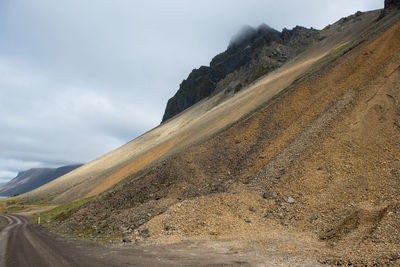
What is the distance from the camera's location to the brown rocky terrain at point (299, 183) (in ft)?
33.3

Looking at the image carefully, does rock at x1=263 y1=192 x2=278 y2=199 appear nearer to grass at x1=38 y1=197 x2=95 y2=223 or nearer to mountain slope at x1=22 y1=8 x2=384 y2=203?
mountain slope at x1=22 y1=8 x2=384 y2=203

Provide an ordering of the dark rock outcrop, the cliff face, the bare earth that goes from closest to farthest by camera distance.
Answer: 1. the bare earth
2. the dark rock outcrop
3. the cliff face

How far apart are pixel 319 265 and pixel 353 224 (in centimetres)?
372

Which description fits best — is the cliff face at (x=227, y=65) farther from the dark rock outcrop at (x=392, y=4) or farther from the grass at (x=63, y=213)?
the grass at (x=63, y=213)

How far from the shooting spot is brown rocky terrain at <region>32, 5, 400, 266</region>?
10156 mm

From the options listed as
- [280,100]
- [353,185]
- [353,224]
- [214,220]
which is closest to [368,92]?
[280,100]

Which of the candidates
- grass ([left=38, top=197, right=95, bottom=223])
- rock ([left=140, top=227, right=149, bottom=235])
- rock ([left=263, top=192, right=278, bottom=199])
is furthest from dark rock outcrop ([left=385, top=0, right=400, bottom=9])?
grass ([left=38, top=197, right=95, bottom=223])

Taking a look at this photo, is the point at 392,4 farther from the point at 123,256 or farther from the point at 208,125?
the point at 123,256

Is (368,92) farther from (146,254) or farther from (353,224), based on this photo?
(146,254)

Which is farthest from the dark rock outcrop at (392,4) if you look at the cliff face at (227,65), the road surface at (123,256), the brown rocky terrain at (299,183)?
the road surface at (123,256)

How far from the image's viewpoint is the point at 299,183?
1467cm

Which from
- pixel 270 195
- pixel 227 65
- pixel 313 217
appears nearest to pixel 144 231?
pixel 270 195

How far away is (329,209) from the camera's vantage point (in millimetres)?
12219

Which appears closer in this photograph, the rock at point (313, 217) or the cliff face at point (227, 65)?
the rock at point (313, 217)
